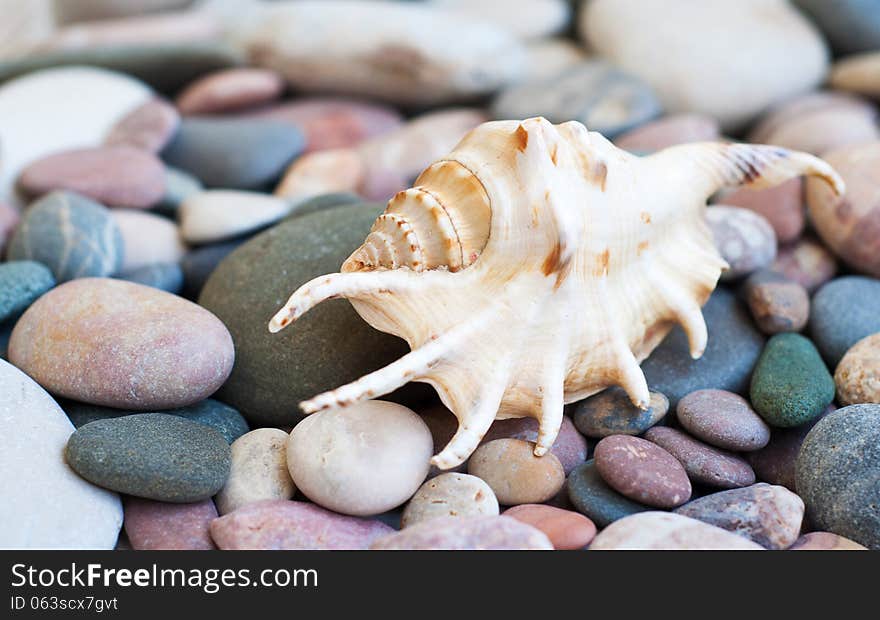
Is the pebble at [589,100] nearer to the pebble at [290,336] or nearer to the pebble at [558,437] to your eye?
the pebble at [290,336]

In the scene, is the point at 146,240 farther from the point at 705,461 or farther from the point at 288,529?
the point at 705,461

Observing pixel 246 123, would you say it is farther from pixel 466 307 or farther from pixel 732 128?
pixel 732 128

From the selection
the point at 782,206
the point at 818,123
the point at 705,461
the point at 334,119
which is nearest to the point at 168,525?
the point at 705,461

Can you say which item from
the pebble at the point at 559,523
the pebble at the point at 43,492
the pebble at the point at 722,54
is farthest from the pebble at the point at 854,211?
the pebble at the point at 43,492

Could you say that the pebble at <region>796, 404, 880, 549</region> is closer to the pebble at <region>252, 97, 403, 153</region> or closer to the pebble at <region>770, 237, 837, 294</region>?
the pebble at <region>770, 237, 837, 294</region>

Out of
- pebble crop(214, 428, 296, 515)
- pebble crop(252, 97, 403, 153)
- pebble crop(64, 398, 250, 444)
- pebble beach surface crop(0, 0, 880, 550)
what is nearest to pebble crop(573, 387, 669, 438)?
pebble beach surface crop(0, 0, 880, 550)

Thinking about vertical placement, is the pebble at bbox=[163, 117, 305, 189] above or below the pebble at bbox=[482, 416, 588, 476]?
above
